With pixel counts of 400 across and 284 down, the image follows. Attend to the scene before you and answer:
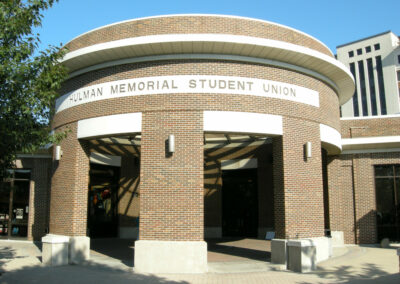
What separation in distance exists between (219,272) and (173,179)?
2.98 meters

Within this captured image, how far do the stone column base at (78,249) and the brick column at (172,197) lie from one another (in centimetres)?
242

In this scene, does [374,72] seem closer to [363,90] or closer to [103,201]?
[363,90]

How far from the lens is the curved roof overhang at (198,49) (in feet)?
39.8

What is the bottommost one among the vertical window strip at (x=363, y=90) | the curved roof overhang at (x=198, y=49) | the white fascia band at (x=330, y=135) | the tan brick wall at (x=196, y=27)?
the white fascia band at (x=330, y=135)

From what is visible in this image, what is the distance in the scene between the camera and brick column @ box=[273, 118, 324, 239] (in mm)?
12617

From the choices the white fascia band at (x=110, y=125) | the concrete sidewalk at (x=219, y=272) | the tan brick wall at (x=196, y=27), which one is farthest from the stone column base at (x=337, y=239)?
the white fascia band at (x=110, y=125)

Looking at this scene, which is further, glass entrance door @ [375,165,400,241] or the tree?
glass entrance door @ [375,165,400,241]

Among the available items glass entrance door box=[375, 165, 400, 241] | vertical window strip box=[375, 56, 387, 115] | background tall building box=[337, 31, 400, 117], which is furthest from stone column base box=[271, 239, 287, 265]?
vertical window strip box=[375, 56, 387, 115]

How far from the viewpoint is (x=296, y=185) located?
507 inches

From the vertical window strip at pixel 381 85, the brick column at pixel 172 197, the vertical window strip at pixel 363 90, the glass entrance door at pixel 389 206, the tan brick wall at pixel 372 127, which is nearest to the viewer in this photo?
the brick column at pixel 172 197

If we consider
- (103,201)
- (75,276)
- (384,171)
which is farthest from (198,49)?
(103,201)

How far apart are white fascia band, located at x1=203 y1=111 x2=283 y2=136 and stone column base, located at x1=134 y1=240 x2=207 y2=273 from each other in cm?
351

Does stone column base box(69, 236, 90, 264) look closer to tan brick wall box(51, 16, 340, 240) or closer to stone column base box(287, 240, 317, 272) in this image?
tan brick wall box(51, 16, 340, 240)

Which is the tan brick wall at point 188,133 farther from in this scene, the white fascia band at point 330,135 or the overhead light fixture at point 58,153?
the white fascia band at point 330,135
